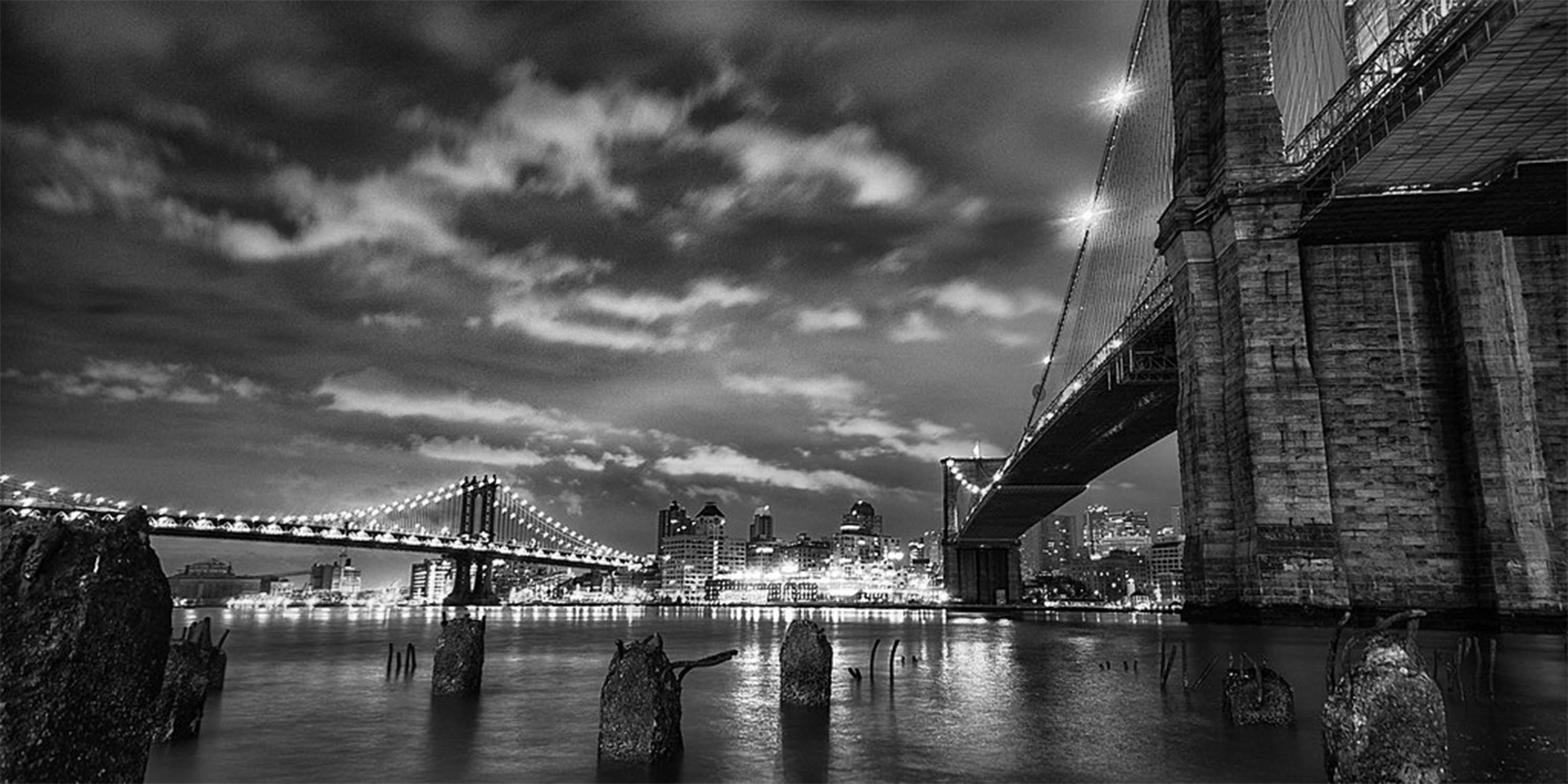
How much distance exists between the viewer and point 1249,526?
1151 inches

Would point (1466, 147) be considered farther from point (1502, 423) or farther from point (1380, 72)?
point (1502, 423)

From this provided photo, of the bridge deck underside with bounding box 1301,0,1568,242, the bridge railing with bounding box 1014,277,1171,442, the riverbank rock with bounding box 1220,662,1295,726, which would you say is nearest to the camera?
the riverbank rock with bounding box 1220,662,1295,726

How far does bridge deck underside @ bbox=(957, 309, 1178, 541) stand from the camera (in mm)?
43544

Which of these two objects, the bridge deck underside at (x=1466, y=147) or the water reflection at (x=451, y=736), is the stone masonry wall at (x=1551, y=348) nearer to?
the bridge deck underside at (x=1466, y=147)

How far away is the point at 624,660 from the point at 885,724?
7425mm

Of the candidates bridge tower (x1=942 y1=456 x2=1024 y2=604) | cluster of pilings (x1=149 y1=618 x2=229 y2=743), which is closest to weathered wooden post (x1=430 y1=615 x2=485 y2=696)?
cluster of pilings (x1=149 y1=618 x2=229 y2=743)

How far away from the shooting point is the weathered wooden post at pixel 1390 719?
30.1 ft

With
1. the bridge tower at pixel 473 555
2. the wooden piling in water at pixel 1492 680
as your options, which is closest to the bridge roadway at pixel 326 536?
the bridge tower at pixel 473 555

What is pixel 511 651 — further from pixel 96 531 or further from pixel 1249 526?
pixel 96 531

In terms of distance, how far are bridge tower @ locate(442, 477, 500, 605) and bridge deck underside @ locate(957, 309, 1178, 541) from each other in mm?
74644

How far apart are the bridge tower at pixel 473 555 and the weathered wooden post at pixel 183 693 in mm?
107422

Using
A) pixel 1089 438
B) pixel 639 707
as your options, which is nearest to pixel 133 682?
pixel 639 707

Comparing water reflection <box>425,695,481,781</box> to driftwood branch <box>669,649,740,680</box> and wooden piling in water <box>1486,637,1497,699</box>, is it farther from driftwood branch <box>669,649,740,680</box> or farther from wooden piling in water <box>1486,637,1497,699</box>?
wooden piling in water <box>1486,637,1497,699</box>

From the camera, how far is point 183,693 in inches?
585
